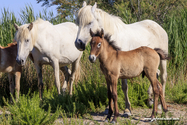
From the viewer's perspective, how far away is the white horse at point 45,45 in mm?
4488

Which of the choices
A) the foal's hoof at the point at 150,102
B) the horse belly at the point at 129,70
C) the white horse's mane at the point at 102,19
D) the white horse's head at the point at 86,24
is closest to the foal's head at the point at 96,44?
the white horse's head at the point at 86,24

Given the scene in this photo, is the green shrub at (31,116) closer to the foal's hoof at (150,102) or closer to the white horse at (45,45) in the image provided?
the white horse at (45,45)

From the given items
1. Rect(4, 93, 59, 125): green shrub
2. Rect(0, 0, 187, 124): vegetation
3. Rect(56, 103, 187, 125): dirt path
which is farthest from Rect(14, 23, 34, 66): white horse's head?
Rect(56, 103, 187, 125): dirt path

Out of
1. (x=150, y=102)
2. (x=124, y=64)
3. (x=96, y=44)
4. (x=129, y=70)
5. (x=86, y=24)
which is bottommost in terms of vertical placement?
(x=150, y=102)

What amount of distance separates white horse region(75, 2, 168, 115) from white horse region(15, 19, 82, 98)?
1.20m

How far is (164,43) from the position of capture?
5.26 metres

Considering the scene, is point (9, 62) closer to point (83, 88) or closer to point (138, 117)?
point (83, 88)

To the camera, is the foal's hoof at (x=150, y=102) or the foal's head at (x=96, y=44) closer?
the foal's head at (x=96, y=44)

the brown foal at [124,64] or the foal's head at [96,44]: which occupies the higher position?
the foal's head at [96,44]

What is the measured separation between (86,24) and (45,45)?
4.67ft

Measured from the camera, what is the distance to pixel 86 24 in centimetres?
388

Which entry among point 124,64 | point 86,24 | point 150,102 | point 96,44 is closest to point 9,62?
point 86,24

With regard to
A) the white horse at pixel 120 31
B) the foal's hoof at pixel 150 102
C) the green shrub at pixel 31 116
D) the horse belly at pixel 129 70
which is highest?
the white horse at pixel 120 31

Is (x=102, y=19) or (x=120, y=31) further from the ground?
(x=102, y=19)
